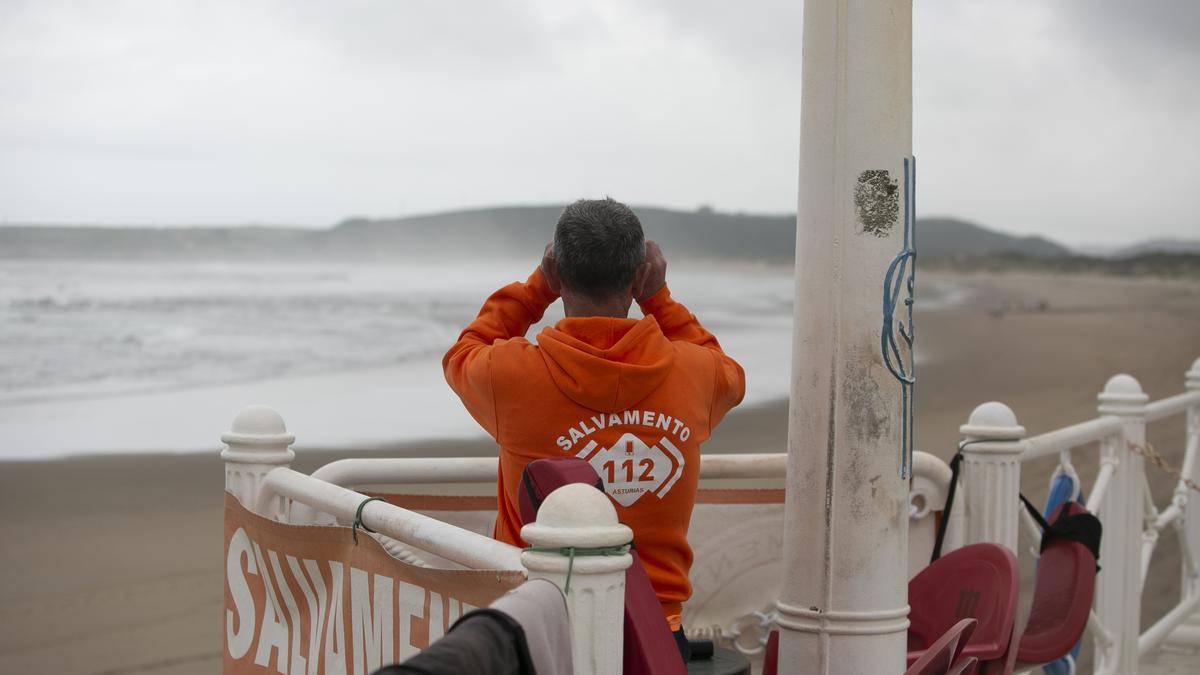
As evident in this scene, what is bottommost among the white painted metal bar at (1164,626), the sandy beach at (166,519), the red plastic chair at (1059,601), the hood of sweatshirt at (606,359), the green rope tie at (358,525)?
the sandy beach at (166,519)

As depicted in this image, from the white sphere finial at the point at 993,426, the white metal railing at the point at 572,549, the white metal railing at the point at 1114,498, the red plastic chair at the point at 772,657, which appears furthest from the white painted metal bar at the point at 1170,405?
the white metal railing at the point at 572,549

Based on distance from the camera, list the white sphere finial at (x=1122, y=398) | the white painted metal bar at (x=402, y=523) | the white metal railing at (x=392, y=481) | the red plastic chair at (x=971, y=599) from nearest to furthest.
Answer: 1. the white painted metal bar at (x=402, y=523)
2. the white metal railing at (x=392, y=481)
3. the red plastic chair at (x=971, y=599)
4. the white sphere finial at (x=1122, y=398)

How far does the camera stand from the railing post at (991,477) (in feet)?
12.9

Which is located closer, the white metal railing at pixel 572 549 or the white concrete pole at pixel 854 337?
the white metal railing at pixel 572 549

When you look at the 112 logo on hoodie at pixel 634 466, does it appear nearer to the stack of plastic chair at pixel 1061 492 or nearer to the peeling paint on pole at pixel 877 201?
the peeling paint on pole at pixel 877 201

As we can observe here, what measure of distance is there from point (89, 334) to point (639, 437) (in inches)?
928

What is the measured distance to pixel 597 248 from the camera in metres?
2.76

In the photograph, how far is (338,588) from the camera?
9.48 feet

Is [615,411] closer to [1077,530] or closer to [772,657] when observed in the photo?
[772,657]

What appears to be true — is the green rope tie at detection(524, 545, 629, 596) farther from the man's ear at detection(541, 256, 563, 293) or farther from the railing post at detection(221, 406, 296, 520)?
the railing post at detection(221, 406, 296, 520)

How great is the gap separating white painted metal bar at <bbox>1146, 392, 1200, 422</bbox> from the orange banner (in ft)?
13.2

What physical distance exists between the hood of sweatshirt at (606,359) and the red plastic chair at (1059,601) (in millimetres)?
1869

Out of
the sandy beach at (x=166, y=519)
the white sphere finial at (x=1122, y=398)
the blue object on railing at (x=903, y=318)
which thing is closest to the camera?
A: the blue object on railing at (x=903, y=318)

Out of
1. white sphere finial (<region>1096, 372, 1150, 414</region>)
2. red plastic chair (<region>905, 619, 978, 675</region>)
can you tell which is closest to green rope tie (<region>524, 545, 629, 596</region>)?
red plastic chair (<region>905, 619, 978, 675</region>)
